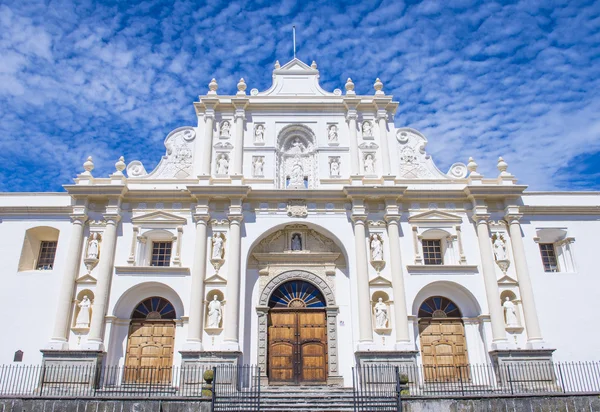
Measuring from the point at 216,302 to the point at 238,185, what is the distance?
4.65 m

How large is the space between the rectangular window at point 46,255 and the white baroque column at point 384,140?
46.5 ft

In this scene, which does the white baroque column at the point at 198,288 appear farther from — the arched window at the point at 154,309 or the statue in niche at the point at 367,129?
the statue in niche at the point at 367,129

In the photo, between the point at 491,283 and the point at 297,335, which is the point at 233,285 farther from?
the point at 491,283

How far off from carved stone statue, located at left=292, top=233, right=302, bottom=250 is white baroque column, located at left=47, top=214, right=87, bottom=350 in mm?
8299

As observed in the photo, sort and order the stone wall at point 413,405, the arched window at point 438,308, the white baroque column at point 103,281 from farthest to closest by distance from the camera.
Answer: the arched window at point 438,308
the white baroque column at point 103,281
the stone wall at point 413,405

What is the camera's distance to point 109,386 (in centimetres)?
1694

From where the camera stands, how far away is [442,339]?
18.7 meters

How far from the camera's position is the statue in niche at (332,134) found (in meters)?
21.6

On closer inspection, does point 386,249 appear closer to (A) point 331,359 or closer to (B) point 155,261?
(A) point 331,359

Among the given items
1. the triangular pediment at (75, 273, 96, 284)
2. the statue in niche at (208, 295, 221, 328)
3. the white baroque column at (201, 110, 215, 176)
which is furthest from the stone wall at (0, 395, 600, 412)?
the white baroque column at (201, 110, 215, 176)

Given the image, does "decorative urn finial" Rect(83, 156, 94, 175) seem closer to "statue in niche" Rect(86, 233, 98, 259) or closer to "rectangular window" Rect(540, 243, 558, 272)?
"statue in niche" Rect(86, 233, 98, 259)

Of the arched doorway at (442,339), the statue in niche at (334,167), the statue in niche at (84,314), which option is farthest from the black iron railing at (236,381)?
the statue in niche at (334,167)

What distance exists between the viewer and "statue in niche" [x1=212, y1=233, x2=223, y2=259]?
62.6 feet

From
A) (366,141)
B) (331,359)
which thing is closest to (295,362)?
(331,359)
